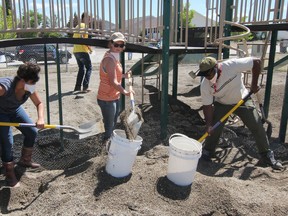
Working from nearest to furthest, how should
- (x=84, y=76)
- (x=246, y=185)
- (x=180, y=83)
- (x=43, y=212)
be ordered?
1. (x=43, y=212)
2. (x=246, y=185)
3. (x=84, y=76)
4. (x=180, y=83)

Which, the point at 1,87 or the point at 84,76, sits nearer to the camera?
the point at 1,87

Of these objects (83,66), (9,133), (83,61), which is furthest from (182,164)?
(83,66)

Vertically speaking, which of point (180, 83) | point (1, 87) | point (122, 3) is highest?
point (122, 3)

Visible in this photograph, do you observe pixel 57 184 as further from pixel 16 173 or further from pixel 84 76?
pixel 84 76

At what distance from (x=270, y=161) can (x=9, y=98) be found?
127 inches

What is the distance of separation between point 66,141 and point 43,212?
205cm

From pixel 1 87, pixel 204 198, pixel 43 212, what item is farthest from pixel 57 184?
pixel 204 198

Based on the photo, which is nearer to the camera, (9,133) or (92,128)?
(9,133)

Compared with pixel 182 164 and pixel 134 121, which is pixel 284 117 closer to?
pixel 182 164

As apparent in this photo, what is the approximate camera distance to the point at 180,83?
36.4 feet

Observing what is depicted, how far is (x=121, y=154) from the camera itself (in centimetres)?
340

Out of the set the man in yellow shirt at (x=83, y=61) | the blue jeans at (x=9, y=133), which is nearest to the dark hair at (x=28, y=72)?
the blue jeans at (x=9, y=133)

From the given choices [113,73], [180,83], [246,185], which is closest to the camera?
[246,185]

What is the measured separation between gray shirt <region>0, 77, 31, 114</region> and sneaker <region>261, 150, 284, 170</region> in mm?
3001
